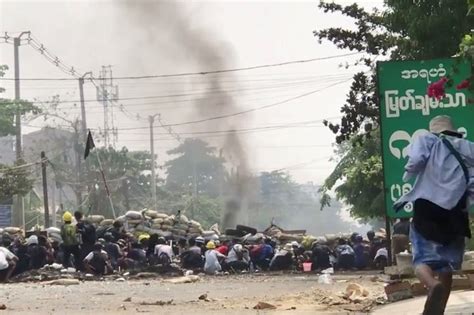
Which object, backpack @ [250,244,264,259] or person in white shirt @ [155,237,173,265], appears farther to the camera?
backpack @ [250,244,264,259]

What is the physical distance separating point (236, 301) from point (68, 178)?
45873 millimetres

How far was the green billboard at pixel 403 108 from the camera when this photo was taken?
7531 millimetres

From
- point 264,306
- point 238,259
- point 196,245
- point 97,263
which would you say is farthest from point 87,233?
point 264,306

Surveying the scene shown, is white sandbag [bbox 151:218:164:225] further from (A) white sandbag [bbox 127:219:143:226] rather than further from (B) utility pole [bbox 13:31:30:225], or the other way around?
(B) utility pole [bbox 13:31:30:225]

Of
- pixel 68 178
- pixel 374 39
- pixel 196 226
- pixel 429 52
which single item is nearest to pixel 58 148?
pixel 68 178

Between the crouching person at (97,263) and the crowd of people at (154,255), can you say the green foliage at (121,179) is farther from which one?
the crouching person at (97,263)

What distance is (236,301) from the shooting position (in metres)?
9.52

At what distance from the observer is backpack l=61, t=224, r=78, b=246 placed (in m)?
17.5

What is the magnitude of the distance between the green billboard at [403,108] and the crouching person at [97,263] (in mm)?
10855

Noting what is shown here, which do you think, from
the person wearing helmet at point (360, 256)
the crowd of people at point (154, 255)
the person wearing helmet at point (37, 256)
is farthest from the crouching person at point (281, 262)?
the person wearing helmet at point (37, 256)

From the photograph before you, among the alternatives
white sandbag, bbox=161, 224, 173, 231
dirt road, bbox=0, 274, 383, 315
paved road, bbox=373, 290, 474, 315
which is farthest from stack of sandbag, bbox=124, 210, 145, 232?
paved road, bbox=373, 290, 474, 315

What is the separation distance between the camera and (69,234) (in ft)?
57.7

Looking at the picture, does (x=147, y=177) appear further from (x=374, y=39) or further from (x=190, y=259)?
(x=374, y=39)

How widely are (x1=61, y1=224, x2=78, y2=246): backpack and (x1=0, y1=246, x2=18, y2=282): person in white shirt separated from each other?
116 cm
